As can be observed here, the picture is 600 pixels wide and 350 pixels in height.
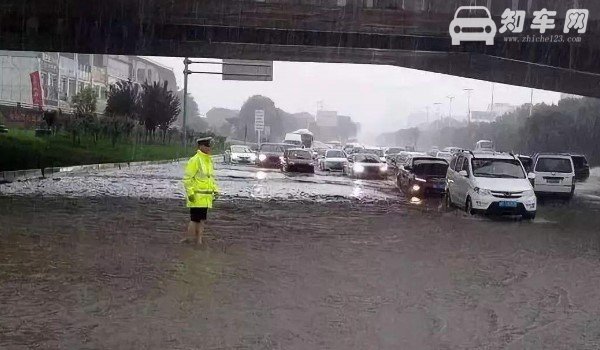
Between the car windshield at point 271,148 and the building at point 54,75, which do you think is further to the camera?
the building at point 54,75

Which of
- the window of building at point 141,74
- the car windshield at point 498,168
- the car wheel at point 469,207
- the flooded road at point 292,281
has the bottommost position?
the flooded road at point 292,281

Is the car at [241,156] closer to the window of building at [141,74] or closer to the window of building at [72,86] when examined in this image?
the window of building at [72,86]

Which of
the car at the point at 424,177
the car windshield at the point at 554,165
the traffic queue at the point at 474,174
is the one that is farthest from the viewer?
the car windshield at the point at 554,165

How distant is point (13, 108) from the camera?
3931 cm

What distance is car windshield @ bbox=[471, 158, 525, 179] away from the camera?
16.0 m

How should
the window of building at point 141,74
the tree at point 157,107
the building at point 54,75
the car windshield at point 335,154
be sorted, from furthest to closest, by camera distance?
the window of building at point 141,74 < the building at point 54,75 < the tree at point 157,107 < the car windshield at point 335,154

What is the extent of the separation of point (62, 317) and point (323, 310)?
249cm

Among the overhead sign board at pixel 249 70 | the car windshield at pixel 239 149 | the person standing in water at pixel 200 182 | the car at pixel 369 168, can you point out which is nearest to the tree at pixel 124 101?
the car windshield at pixel 239 149

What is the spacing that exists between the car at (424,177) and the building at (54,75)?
31.5 metres

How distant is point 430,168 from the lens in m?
22.5

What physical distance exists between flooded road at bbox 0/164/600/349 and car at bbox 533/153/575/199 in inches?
331

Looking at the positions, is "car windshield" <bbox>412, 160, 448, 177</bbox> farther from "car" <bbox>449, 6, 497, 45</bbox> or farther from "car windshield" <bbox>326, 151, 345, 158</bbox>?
"car windshield" <bbox>326, 151, 345, 158</bbox>

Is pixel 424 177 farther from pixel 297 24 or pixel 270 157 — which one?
pixel 270 157

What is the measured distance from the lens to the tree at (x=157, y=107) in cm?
4959
